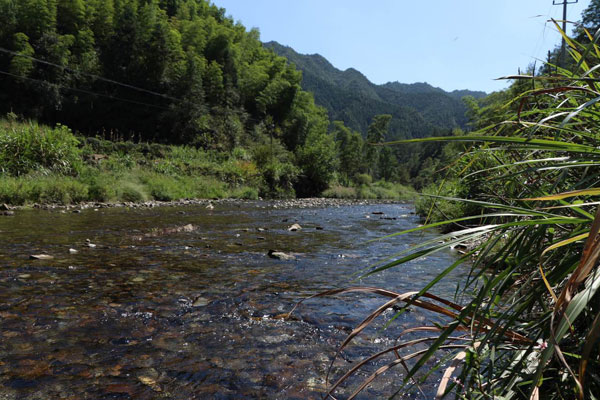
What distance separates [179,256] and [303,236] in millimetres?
3028

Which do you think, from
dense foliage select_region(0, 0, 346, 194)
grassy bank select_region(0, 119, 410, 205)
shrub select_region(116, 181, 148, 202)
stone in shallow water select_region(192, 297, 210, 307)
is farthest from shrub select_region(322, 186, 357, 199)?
stone in shallow water select_region(192, 297, 210, 307)

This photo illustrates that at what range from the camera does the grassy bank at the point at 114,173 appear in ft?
38.0

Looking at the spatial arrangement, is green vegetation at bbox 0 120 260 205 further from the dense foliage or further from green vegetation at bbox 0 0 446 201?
the dense foliage

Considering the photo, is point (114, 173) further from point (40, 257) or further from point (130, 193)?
point (40, 257)

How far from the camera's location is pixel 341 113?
183m

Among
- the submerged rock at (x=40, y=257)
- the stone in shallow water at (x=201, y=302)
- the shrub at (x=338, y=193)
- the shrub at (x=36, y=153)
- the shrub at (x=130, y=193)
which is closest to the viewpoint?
the stone in shallow water at (x=201, y=302)

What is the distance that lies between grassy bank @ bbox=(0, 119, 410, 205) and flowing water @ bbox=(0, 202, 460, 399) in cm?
360

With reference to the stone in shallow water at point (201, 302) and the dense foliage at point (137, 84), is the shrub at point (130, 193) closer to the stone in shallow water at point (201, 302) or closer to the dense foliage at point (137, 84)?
the stone in shallow water at point (201, 302)

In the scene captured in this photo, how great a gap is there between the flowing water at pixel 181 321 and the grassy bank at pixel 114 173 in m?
3.60

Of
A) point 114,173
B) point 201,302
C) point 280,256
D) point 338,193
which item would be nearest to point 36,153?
point 114,173

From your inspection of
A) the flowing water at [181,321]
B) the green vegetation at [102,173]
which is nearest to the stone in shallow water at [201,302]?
the flowing water at [181,321]

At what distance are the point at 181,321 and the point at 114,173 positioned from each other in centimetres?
1666

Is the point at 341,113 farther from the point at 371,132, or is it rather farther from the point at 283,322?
the point at 283,322

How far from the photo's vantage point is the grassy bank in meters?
11.6
